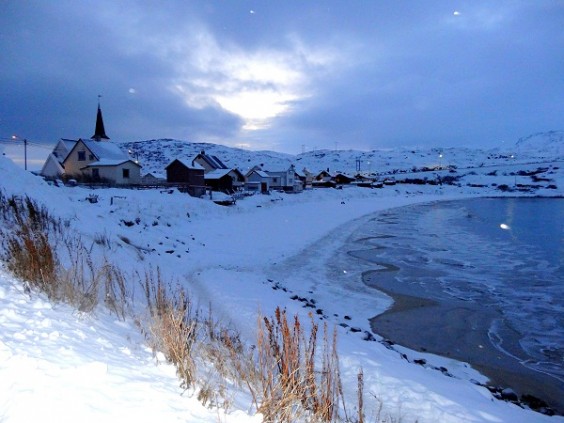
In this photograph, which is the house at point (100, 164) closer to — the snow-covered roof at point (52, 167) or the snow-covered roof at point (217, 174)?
the snow-covered roof at point (52, 167)

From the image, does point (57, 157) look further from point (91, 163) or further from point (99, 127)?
point (99, 127)

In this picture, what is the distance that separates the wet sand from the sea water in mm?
219

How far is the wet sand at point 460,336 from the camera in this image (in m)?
7.55

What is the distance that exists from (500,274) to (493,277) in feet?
2.42

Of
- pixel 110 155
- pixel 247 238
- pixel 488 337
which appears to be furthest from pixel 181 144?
pixel 488 337

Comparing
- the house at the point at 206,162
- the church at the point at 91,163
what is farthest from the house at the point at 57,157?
the house at the point at 206,162

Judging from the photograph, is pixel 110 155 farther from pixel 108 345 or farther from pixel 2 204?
pixel 108 345

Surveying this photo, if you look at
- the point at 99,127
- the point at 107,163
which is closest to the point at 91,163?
the point at 107,163

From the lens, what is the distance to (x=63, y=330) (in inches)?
166

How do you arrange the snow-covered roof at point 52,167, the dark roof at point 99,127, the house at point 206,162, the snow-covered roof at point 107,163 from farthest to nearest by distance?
the house at point 206,162, the dark roof at point 99,127, the snow-covered roof at point 52,167, the snow-covered roof at point 107,163

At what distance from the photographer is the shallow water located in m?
9.30

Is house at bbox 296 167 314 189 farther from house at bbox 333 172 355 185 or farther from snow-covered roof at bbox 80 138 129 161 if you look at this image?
snow-covered roof at bbox 80 138 129 161

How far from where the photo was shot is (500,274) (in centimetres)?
1562

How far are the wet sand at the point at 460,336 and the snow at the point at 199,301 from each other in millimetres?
471
